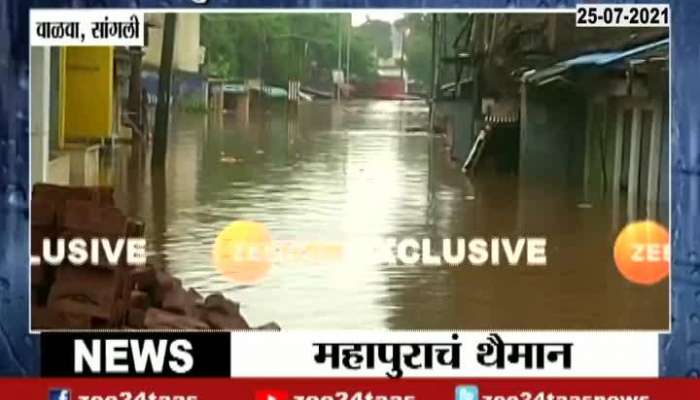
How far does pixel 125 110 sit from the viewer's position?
9.39 ft

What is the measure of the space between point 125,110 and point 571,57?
103 centimetres

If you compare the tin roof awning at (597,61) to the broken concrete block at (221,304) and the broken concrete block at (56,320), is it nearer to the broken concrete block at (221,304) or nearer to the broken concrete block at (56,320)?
the broken concrete block at (221,304)

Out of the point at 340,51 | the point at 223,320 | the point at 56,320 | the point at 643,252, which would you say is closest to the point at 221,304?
the point at 223,320

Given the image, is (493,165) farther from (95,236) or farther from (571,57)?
(95,236)

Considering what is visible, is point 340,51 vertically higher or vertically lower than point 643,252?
higher

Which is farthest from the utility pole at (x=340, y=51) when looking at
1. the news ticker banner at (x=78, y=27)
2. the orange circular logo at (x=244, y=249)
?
the news ticker banner at (x=78, y=27)

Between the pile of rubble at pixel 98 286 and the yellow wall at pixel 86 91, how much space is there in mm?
139

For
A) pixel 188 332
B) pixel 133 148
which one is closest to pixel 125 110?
pixel 133 148

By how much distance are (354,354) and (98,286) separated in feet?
1.98

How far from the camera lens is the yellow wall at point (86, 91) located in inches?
110

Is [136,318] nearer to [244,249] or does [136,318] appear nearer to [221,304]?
[221,304]

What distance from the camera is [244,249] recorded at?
284cm

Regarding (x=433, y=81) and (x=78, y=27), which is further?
(x=433, y=81)

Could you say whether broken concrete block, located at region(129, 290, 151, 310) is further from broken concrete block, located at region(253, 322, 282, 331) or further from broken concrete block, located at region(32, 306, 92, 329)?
broken concrete block, located at region(253, 322, 282, 331)
